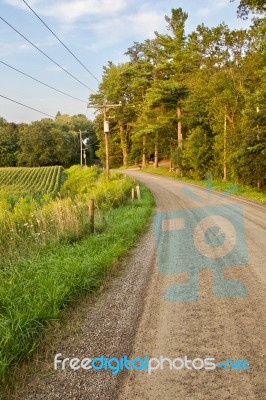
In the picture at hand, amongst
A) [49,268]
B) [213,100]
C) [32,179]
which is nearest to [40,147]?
[32,179]

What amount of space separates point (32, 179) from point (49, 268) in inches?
1967

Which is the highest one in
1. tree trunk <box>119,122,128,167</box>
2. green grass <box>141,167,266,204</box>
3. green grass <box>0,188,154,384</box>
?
tree trunk <box>119,122,128,167</box>

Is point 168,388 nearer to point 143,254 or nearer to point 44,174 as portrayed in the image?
point 143,254

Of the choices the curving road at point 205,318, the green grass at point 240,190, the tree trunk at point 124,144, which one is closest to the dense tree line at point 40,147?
the tree trunk at point 124,144

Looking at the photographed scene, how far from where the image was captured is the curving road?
10.3ft

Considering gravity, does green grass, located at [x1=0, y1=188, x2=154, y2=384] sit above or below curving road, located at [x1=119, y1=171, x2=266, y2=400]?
above

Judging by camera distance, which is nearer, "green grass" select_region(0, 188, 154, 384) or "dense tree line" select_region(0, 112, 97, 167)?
"green grass" select_region(0, 188, 154, 384)

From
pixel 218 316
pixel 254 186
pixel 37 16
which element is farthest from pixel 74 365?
pixel 254 186

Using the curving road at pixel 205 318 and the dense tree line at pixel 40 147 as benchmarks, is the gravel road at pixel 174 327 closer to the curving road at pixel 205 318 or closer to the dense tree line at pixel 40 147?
the curving road at pixel 205 318

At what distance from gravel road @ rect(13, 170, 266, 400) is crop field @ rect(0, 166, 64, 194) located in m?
37.7

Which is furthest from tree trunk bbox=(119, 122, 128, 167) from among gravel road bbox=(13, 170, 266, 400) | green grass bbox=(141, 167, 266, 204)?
gravel road bbox=(13, 170, 266, 400)

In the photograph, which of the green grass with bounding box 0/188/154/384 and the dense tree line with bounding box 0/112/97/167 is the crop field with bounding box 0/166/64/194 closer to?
the dense tree line with bounding box 0/112/97/167

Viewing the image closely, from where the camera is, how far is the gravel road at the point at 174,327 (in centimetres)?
312

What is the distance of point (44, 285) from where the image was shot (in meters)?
5.05
